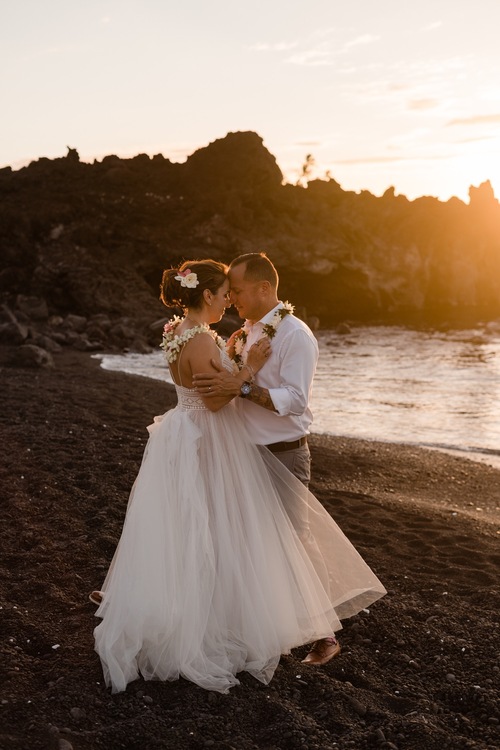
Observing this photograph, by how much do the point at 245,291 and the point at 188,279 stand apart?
1.41 ft

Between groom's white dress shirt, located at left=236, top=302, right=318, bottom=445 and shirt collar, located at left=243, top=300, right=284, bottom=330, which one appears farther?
shirt collar, located at left=243, top=300, right=284, bottom=330

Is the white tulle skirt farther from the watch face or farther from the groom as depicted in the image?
the watch face

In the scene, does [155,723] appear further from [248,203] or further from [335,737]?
[248,203]

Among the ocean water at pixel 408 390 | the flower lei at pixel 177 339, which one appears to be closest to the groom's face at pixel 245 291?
the flower lei at pixel 177 339

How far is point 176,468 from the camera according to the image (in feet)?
15.5

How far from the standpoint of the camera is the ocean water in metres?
15.9

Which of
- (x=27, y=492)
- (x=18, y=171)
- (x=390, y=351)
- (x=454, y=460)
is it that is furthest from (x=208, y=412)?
(x=18, y=171)

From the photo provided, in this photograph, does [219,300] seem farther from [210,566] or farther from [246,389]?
A: [210,566]

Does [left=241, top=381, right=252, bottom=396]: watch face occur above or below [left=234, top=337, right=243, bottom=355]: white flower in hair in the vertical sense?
below

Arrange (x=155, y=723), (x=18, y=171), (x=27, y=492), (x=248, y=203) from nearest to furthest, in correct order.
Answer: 1. (x=155, y=723)
2. (x=27, y=492)
3. (x=248, y=203)
4. (x=18, y=171)

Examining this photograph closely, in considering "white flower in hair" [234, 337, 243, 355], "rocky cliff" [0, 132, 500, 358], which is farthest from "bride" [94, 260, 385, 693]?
"rocky cliff" [0, 132, 500, 358]

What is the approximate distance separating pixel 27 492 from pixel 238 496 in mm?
4046

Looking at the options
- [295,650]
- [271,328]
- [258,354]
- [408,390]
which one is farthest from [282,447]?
[408,390]

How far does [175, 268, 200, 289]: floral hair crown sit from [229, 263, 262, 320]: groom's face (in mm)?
311
